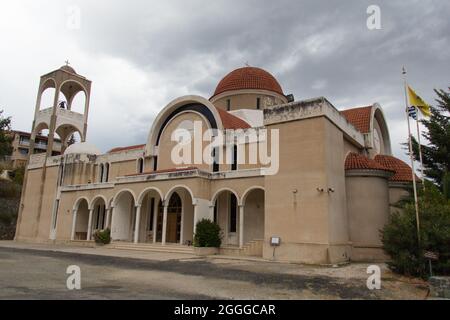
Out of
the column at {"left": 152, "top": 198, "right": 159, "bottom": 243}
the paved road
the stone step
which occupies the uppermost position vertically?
the column at {"left": 152, "top": 198, "right": 159, "bottom": 243}

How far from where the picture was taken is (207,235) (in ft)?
57.4

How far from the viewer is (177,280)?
30.9 feet

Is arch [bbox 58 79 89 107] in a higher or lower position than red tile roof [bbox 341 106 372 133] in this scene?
higher

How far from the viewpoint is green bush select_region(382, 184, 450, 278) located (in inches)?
413

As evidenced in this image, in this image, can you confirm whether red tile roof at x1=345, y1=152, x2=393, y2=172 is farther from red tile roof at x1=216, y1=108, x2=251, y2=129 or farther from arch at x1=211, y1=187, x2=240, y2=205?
red tile roof at x1=216, y1=108, x2=251, y2=129

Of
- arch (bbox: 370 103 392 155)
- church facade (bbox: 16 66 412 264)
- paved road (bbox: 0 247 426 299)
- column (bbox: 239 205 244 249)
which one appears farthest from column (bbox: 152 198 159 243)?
arch (bbox: 370 103 392 155)

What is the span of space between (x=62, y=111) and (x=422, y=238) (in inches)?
1136

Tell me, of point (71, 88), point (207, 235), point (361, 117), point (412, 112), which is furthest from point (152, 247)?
point (71, 88)

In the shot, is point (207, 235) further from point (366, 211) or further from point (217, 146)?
point (366, 211)

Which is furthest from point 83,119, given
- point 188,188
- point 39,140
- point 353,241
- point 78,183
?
point 39,140

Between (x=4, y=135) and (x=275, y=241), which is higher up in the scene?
(x=4, y=135)

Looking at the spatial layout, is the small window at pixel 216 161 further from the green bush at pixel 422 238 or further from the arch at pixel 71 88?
the arch at pixel 71 88

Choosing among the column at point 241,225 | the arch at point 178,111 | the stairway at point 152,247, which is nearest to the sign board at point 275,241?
the column at point 241,225

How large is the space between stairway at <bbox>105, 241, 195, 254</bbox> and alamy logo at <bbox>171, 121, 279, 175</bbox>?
→ 17.7ft
